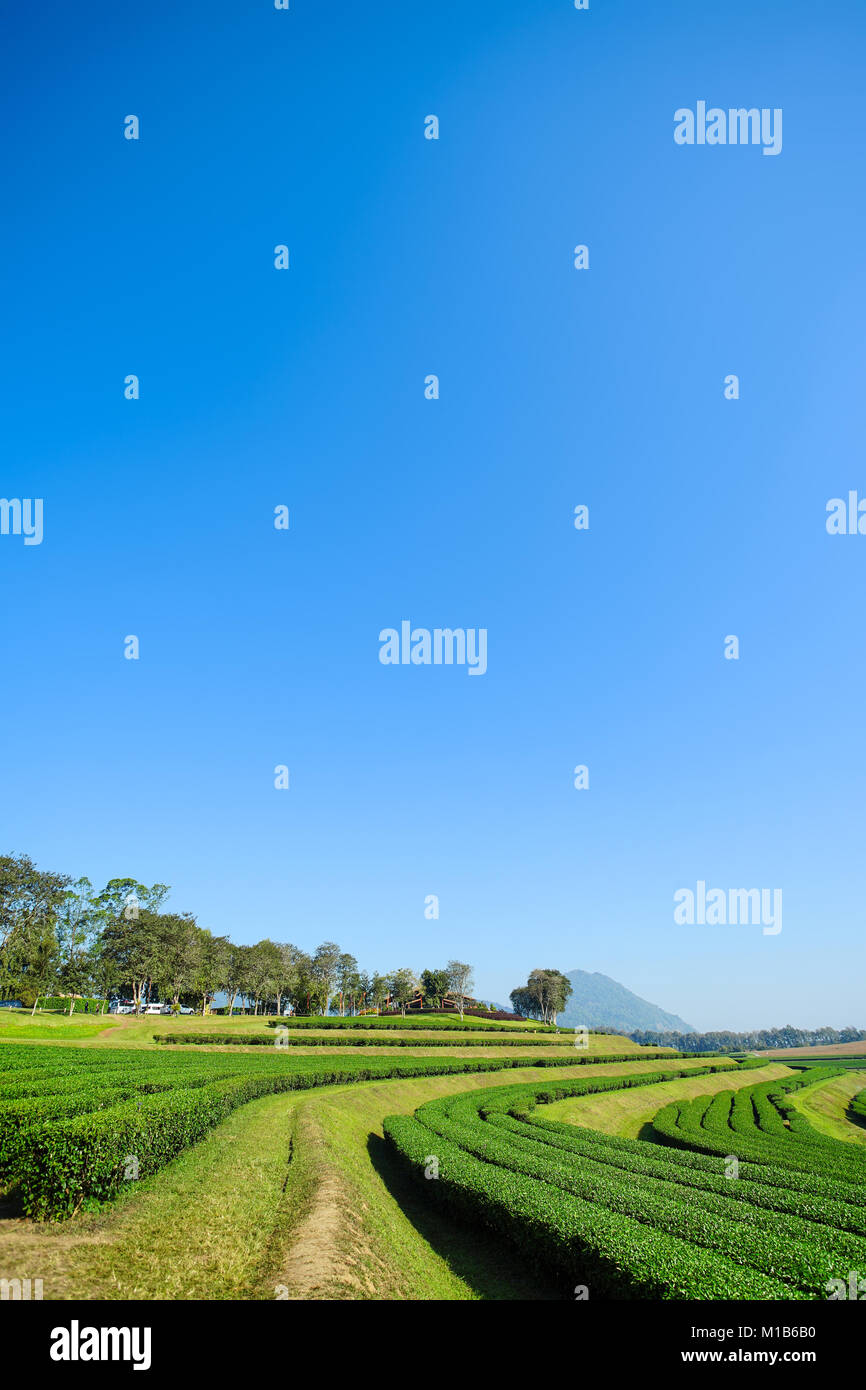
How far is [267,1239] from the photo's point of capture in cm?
1390

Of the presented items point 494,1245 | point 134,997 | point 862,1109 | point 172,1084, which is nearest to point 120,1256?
point 494,1245

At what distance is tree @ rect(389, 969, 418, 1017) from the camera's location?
131 m

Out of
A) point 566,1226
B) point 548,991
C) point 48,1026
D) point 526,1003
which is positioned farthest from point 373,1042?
point 526,1003

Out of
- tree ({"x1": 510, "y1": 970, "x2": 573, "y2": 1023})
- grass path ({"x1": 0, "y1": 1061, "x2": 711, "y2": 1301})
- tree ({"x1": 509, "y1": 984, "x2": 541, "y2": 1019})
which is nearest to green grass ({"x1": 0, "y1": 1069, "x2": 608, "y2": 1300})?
grass path ({"x1": 0, "y1": 1061, "x2": 711, "y2": 1301})

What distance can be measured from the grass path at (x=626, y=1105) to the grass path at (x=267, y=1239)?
20828 mm

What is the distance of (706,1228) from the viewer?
14664 millimetres

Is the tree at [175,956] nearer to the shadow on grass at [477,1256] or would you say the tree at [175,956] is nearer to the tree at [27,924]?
the tree at [27,924]

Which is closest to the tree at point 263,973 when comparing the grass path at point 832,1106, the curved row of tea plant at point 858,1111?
the grass path at point 832,1106

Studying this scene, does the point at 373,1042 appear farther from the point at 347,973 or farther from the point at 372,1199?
the point at 347,973

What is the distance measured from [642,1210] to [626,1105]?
38050 millimetres

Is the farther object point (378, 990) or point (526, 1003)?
point (526, 1003)

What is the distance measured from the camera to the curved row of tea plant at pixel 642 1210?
39.7 ft
